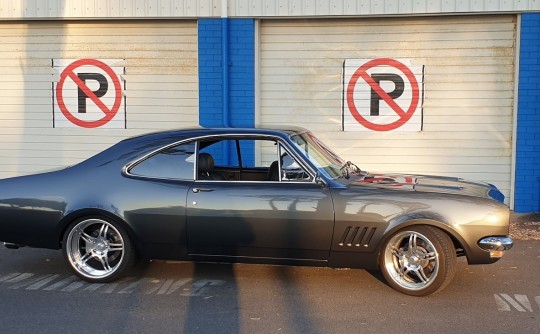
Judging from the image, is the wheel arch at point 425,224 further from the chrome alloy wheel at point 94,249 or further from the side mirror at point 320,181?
the chrome alloy wheel at point 94,249

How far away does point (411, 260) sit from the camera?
16.6 ft

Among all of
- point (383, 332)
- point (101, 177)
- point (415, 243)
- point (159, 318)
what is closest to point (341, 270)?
point (415, 243)

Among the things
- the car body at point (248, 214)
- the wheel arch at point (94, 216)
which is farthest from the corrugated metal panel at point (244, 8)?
the wheel arch at point (94, 216)

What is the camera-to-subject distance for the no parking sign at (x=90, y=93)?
32.6 ft

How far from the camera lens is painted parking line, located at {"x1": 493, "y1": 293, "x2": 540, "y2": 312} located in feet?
15.8

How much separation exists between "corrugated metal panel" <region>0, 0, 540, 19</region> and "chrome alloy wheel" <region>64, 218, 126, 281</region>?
16.4 ft

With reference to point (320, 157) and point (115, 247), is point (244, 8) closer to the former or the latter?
point (320, 157)

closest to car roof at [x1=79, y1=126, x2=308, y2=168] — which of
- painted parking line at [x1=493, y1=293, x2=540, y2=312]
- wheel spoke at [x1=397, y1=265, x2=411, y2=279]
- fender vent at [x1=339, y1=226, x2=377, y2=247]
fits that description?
fender vent at [x1=339, y1=226, x2=377, y2=247]

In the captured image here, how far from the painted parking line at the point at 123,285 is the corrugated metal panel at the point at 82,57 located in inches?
182

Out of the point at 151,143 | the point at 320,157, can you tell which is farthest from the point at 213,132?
the point at 320,157

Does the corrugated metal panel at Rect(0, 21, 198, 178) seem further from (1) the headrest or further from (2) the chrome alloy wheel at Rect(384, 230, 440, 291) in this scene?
(2) the chrome alloy wheel at Rect(384, 230, 440, 291)

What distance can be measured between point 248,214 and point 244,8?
5.09 m

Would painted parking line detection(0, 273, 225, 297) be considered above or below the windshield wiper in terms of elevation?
below

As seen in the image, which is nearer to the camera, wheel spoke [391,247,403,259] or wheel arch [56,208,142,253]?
wheel spoke [391,247,403,259]
